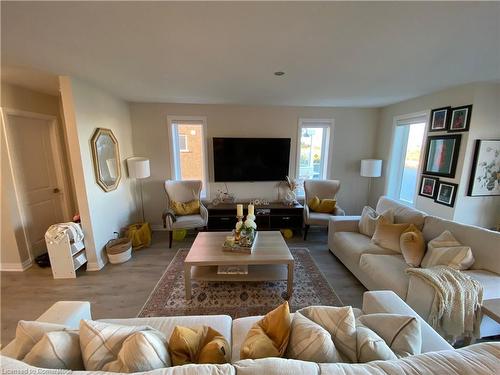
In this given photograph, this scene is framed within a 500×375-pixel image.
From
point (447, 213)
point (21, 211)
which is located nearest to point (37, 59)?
point (21, 211)

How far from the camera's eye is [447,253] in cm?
184

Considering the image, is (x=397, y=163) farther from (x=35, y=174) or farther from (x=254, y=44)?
(x=35, y=174)

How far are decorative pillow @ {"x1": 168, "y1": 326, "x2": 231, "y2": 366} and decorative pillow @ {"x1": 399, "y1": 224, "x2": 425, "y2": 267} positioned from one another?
1.90m

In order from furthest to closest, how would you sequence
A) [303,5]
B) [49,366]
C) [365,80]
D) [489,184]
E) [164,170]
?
[164,170] → [489,184] → [365,80] → [303,5] → [49,366]

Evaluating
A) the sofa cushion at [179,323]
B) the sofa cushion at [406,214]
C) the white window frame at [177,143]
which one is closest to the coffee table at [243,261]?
the sofa cushion at [179,323]

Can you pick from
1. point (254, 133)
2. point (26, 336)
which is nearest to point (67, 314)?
point (26, 336)

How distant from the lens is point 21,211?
9.11ft

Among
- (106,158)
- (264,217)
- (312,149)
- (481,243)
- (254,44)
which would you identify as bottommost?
(264,217)

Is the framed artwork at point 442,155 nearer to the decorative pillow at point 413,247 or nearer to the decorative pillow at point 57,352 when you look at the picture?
the decorative pillow at point 413,247

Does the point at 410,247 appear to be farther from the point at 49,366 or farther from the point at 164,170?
the point at 164,170

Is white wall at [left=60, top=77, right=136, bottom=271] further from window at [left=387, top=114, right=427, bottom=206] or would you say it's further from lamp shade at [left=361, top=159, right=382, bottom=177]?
window at [left=387, top=114, right=427, bottom=206]

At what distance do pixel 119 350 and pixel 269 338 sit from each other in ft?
2.10

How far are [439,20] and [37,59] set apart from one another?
10.3ft

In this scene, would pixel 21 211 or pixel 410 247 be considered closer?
pixel 410 247
